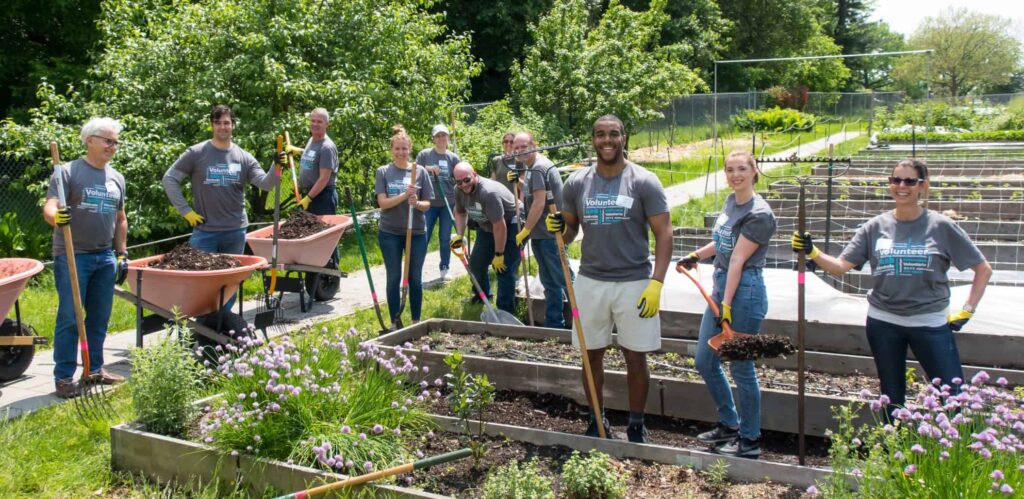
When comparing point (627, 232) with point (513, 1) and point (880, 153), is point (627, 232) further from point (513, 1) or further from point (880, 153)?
point (513, 1)

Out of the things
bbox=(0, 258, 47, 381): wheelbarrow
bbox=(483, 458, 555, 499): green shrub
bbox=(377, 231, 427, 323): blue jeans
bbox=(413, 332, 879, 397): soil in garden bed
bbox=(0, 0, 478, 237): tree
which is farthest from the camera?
bbox=(0, 0, 478, 237): tree

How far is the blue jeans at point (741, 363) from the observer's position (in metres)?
4.39

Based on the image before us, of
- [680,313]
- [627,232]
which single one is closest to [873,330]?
[627,232]

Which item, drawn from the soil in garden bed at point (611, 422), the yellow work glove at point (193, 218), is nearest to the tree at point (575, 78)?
the yellow work glove at point (193, 218)

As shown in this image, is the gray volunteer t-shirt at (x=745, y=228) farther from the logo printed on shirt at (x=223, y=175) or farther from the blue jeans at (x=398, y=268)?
the logo printed on shirt at (x=223, y=175)

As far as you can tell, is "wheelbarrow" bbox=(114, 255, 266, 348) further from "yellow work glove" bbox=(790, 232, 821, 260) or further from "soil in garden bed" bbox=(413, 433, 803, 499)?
"yellow work glove" bbox=(790, 232, 821, 260)

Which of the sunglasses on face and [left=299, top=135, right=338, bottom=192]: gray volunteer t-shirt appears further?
[left=299, top=135, right=338, bottom=192]: gray volunteer t-shirt

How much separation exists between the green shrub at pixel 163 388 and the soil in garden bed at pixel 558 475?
1268mm

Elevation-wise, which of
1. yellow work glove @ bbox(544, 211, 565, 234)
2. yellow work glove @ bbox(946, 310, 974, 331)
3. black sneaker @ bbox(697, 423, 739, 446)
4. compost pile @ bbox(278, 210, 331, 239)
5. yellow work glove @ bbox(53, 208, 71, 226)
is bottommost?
black sneaker @ bbox(697, 423, 739, 446)

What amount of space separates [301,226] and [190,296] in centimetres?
226

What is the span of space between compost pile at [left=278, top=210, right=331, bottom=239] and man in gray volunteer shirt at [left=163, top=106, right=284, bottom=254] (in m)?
1.08

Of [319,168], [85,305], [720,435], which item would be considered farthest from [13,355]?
[720,435]

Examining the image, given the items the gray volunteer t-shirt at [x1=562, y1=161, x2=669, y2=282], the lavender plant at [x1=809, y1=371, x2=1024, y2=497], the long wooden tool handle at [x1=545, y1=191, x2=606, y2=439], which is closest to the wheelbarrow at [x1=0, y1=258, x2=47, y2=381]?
the long wooden tool handle at [x1=545, y1=191, x2=606, y2=439]

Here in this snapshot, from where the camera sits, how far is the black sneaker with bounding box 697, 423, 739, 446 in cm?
459
